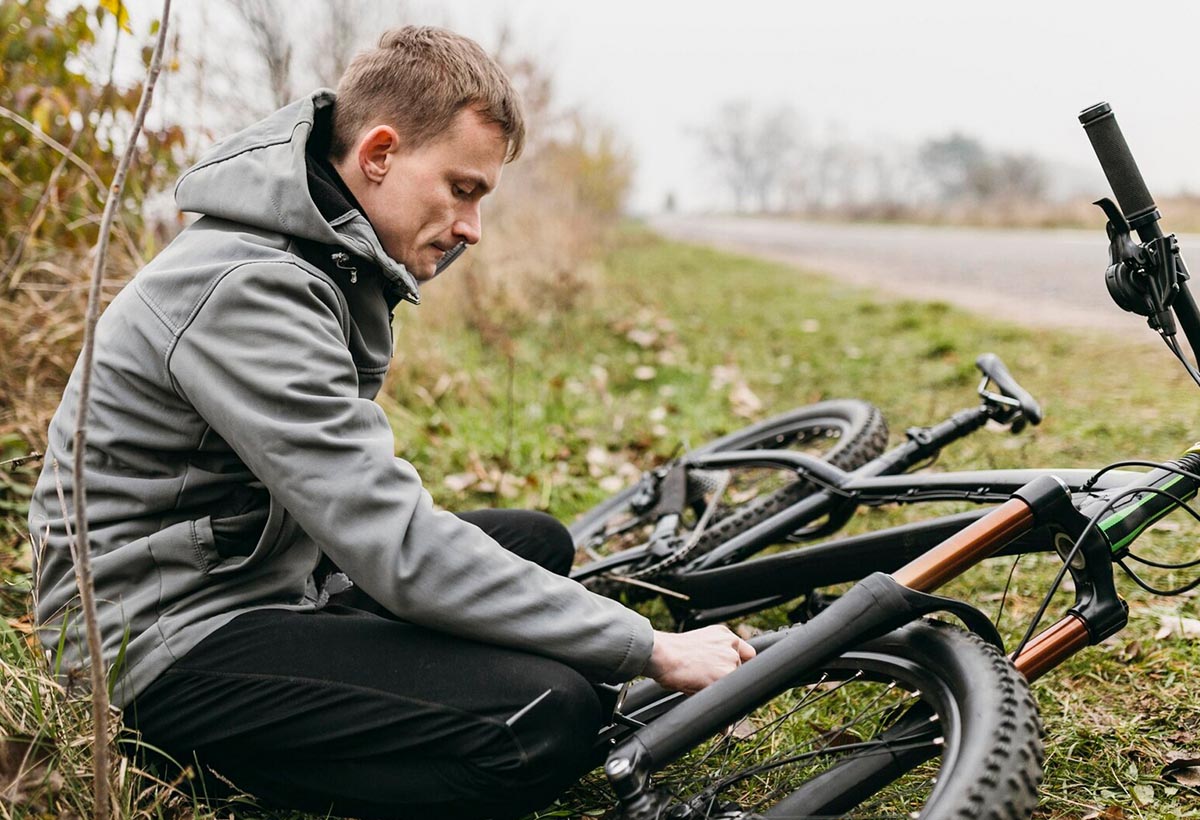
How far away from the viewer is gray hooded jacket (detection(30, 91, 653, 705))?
5.20 feet

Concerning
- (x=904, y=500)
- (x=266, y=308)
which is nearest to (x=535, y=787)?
(x=266, y=308)

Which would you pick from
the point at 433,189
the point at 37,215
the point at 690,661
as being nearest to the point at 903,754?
the point at 690,661

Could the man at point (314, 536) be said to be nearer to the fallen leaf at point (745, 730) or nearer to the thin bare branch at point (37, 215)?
the fallen leaf at point (745, 730)

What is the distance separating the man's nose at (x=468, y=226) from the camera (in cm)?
192

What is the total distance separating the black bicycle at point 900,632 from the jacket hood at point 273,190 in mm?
1039

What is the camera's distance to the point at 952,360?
569 cm

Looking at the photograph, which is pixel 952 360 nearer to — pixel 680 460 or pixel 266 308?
pixel 680 460

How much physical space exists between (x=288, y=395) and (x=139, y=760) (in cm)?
81

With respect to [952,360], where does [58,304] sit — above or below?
above

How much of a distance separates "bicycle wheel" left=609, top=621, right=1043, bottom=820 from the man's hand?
6.0 inches

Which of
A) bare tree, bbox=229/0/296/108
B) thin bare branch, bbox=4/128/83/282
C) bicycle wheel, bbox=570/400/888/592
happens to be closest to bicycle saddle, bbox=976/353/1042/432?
bicycle wheel, bbox=570/400/888/592

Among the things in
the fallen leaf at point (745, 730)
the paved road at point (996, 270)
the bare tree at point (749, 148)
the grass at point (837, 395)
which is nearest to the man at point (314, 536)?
the grass at point (837, 395)

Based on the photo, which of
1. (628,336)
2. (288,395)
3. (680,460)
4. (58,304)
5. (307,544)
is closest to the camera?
(288,395)

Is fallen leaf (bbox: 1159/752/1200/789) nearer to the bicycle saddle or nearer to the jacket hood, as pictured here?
the bicycle saddle
